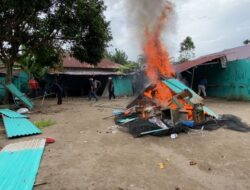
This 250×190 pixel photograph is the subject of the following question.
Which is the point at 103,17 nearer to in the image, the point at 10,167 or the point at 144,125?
the point at 144,125

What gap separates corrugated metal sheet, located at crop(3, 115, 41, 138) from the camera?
8271mm

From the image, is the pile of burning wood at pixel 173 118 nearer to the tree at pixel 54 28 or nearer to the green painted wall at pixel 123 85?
the tree at pixel 54 28

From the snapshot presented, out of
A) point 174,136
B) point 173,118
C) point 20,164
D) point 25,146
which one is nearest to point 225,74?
point 173,118

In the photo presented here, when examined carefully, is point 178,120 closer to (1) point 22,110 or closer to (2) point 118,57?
(1) point 22,110

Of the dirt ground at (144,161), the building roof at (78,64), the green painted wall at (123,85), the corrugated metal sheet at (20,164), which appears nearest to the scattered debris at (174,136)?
the dirt ground at (144,161)

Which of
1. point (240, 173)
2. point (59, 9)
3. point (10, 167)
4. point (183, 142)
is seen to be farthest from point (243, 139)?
point (59, 9)

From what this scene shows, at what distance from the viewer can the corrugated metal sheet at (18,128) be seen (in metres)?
8.27

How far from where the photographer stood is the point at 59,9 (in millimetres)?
14891

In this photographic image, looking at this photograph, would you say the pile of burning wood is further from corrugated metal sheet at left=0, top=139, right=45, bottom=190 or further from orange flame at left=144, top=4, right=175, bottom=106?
orange flame at left=144, top=4, right=175, bottom=106

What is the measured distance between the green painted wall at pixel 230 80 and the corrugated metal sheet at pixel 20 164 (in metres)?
12.4

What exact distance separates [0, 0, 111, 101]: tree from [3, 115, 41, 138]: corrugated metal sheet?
6063 millimetres

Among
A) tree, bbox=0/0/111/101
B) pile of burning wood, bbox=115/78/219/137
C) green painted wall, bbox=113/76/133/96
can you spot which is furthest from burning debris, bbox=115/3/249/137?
green painted wall, bbox=113/76/133/96

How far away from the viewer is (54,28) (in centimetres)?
1519

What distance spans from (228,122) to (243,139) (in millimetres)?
1783
